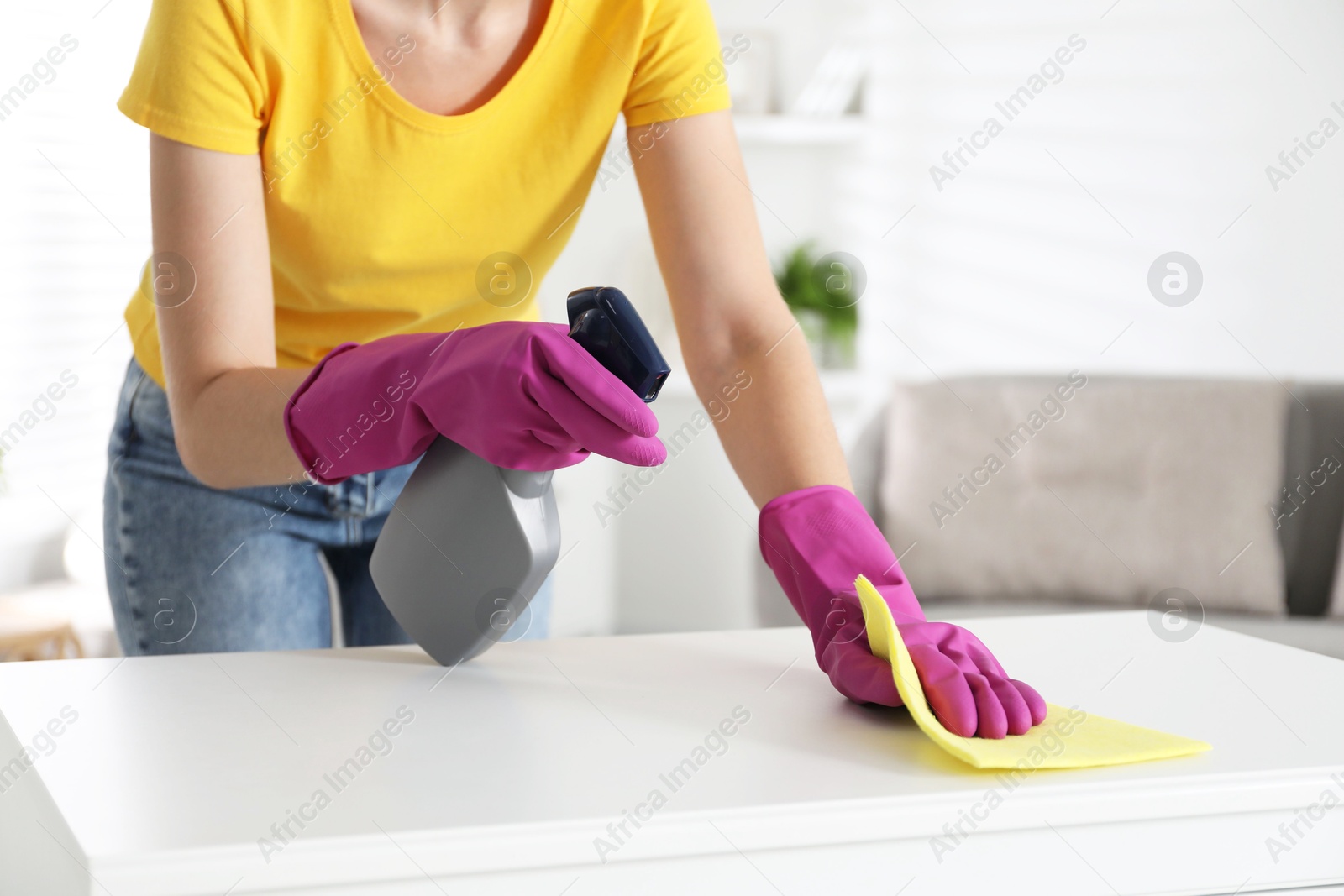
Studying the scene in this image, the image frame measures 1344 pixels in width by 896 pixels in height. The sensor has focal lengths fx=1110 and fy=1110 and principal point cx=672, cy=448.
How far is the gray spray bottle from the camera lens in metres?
0.60

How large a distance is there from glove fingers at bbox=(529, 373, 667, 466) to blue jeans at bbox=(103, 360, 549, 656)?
0.32m

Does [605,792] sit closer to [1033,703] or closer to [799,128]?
[1033,703]

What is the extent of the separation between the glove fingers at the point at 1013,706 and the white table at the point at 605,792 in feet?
0.15

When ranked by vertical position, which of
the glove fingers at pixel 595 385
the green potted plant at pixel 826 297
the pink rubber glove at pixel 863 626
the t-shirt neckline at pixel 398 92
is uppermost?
the t-shirt neckline at pixel 398 92

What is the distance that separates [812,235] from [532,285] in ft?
7.60

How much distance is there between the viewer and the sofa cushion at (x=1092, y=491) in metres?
2.17

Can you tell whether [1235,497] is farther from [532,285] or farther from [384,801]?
[384,801]

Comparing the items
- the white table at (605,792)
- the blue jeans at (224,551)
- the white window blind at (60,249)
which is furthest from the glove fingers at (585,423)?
the white window blind at (60,249)

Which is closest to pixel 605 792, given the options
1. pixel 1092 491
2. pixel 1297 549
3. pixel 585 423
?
pixel 585 423

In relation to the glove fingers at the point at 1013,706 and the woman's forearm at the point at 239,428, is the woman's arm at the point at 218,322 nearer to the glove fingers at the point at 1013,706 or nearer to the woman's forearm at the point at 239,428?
the woman's forearm at the point at 239,428

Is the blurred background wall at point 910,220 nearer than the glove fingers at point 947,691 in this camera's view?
No

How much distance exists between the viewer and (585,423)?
585 millimetres

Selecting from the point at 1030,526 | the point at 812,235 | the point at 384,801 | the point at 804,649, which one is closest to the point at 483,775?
the point at 384,801

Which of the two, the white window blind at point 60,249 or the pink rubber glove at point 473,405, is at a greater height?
the pink rubber glove at point 473,405
